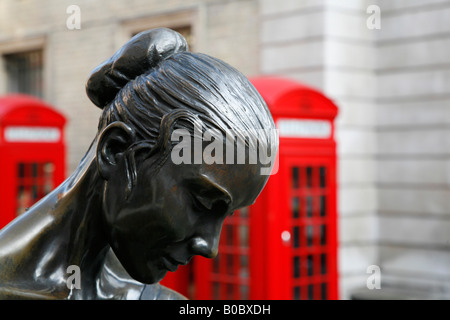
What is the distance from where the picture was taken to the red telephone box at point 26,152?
6.31 m

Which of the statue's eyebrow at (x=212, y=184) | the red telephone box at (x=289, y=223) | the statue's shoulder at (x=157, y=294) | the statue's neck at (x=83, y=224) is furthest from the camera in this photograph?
the red telephone box at (x=289, y=223)

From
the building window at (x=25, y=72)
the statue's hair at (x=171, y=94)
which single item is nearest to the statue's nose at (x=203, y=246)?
the statue's hair at (x=171, y=94)

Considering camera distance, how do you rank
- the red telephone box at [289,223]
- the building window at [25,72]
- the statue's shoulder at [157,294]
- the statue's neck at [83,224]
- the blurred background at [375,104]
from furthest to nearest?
the building window at [25,72]
the blurred background at [375,104]
the red telephone box at [289,223]
the statue's shoulder at [157,294]
the statue's neck at [83,224]

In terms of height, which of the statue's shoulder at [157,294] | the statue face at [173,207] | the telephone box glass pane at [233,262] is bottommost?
the telephone box glass pane at [233,262]

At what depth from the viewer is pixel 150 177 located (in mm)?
942

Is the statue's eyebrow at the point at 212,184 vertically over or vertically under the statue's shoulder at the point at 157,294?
over

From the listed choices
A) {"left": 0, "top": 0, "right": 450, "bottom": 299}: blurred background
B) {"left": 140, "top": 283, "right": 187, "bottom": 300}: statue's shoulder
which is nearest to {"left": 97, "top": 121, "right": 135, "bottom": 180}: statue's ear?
{"left": 140, "top": 283, "right": 187, "bottom": 300}: statue's shoulder

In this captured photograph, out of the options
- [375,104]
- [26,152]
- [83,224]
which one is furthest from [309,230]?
[83,224]

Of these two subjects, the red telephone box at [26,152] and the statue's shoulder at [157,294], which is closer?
the statue's shoulder at [157,294]

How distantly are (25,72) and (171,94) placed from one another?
9896 mm

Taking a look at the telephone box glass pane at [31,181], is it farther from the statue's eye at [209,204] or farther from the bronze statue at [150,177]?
the statue's eye at [209,204]

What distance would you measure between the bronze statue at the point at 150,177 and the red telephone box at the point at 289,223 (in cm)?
366

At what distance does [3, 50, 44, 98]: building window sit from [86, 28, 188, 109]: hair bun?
30.3ft

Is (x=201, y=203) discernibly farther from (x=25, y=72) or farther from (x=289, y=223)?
(x=25, y=72)
